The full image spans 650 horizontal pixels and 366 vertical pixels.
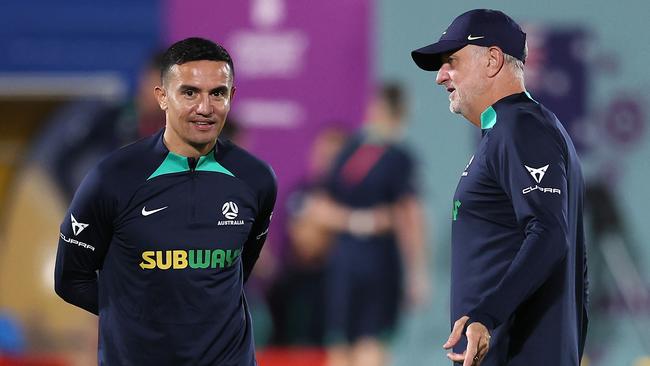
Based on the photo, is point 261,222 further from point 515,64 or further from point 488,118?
point 515,64

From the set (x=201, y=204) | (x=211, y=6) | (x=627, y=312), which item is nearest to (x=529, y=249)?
(x=201, y=204)

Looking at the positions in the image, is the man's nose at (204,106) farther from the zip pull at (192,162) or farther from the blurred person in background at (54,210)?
the blurred person in background at (54,210)

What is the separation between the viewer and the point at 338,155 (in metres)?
8.32

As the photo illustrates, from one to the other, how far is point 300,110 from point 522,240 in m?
5.49

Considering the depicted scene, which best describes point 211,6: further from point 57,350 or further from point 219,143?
point 219,143

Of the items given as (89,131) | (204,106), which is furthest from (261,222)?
(89,131)

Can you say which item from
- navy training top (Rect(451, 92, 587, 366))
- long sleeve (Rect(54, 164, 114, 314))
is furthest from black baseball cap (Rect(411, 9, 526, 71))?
long sleeve (Rect(54, 164, 114, 314))

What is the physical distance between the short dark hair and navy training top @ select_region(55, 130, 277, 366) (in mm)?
259

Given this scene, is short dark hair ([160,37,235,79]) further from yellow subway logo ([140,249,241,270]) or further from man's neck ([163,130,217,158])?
yellow subway logo ([140,249,241,270])

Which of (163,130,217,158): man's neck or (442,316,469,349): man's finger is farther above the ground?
(163,130,217,158): man's neck

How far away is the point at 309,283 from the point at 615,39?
9.71 feet

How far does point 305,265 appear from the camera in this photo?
330 inches

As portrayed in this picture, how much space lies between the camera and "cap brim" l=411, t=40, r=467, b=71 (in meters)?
3.23

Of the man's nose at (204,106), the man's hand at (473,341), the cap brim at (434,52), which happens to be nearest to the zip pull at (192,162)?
the man's nose at (204,106)
